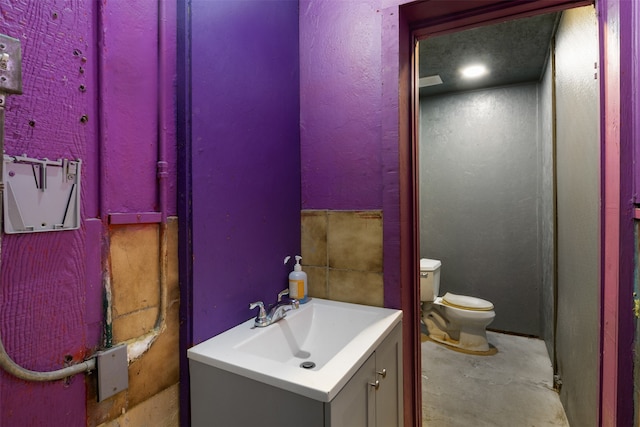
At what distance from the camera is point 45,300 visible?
706 mm

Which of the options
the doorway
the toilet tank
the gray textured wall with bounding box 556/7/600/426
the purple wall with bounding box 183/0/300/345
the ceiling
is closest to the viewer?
the purple wall with bounding box 183/0/300/345

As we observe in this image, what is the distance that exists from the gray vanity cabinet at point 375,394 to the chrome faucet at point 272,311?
376mm

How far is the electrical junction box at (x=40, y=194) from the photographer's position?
648mm

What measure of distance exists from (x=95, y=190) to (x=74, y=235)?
12 centimetres

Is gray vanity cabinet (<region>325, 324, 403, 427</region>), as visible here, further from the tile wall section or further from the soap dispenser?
the soap dispenser

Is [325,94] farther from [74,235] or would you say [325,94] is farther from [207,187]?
[74,235]

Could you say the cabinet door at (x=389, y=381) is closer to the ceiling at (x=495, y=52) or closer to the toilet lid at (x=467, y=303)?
the toilet lid at (x=467, y=303)

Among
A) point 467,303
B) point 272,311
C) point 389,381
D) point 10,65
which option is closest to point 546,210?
point 467,303

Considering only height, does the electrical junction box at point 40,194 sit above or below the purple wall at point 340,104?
below

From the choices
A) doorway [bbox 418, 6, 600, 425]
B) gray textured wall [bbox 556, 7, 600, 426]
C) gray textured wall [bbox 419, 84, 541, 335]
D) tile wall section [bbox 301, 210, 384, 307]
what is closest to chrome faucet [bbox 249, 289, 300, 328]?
tile wall section [bbox 301, 210, 384, 307]

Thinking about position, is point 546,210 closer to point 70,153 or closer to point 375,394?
point 375,394

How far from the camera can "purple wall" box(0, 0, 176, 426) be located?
0.66 meters

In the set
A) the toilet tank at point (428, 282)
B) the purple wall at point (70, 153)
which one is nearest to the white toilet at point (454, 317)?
the toilet tank at point (428, 282)

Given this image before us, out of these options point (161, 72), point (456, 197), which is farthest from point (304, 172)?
point (456, 197)
